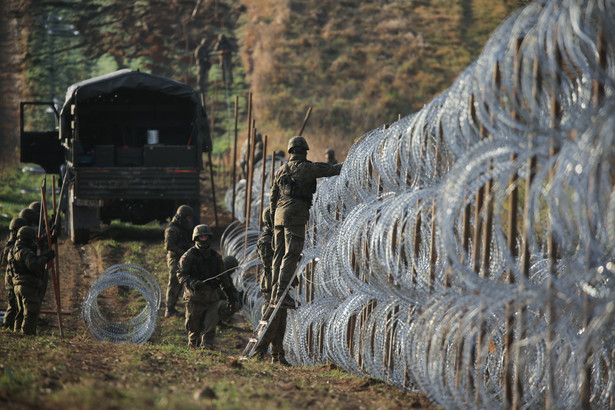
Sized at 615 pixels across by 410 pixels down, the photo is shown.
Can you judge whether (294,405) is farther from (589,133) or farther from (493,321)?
(589,133)

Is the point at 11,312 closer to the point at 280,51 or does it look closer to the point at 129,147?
the point at 129,147

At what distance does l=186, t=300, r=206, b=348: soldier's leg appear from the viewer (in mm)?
10422

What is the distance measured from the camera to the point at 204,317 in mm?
10570

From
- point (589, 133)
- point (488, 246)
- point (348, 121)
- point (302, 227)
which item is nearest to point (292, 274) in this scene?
point (302, 227)

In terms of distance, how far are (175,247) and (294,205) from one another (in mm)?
3916

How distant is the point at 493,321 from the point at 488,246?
1.16m

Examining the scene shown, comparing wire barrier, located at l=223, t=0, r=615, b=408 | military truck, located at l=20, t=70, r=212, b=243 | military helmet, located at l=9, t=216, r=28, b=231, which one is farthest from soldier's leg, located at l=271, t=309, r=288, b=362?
military truck, located at l=20, t=70, r=212, b=243

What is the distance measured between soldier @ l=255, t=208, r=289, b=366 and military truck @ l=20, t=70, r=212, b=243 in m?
6.37

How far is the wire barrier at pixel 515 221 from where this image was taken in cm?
473

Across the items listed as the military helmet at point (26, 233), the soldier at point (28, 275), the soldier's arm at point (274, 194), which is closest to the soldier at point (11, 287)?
the soldier at point (28, 275)

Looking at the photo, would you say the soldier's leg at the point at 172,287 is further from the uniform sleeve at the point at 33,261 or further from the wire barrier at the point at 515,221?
the wire barrier at the point at 515,221

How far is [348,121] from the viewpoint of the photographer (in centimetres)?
3344

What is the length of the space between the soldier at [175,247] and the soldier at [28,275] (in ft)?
8.05

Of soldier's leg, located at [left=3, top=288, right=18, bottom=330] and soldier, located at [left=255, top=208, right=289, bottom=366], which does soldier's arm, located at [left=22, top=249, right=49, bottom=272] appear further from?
soldier, located at [left=255, top=208, right=289, bottom=366]
